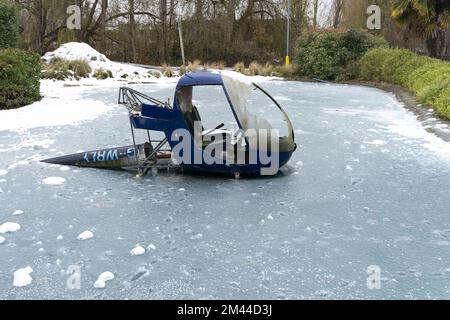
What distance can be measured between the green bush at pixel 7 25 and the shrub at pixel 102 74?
11.8 feet

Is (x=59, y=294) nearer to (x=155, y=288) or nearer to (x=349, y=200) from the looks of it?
(x=155, y=288)

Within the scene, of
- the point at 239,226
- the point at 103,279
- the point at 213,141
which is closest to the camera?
the point at 103,279

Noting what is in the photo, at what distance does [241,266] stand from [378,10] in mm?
28110

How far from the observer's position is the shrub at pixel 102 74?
21281 millimetres

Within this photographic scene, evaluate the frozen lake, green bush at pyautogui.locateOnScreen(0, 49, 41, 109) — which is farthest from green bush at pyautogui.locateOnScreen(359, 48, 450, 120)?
green bush at pyautogui.locateOnScreen(0, 49, 41, 109)

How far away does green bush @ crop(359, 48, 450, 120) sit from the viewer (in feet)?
41.5

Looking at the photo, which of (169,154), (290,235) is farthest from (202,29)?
(290,235)

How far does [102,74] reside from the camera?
2136cm

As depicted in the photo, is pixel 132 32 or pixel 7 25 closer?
pixel 7 25

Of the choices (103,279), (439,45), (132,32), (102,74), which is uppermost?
(132,32)

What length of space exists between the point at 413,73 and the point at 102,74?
1311 centimetres

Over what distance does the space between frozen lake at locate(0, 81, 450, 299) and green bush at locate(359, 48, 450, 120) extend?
4.50m

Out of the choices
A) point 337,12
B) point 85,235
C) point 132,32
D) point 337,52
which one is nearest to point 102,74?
point 132,32

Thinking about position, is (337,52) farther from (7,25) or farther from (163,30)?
(7,25)
